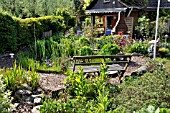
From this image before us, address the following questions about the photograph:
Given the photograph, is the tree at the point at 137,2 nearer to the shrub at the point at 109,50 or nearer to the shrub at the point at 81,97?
the shrub at the point at 109,50

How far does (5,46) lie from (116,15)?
11.1 metres

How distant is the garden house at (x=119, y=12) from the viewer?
18625 millimetres

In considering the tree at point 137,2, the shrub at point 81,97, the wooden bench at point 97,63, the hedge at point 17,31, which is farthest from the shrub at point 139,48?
the tree at point 137,2

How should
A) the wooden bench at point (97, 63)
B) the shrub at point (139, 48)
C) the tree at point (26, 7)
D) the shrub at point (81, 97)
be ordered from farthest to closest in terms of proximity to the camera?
the tree at point (26, 7), the shrub at point (139, 48), the wooden bench at point (97, 63), the shrub at point (81, 97)

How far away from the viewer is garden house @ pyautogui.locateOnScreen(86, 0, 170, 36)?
61.1 ft

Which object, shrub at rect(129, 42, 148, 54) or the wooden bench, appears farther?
shrub at rect(129, 42, 148, 54)

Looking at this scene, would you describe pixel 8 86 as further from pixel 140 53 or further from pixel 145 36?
pixel 145 36

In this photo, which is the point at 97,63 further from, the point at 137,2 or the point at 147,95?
the point at 137,2

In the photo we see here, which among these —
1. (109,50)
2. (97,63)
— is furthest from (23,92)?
(109,50)

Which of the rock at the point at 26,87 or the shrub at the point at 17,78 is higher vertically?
the shrub at the point at 17,78

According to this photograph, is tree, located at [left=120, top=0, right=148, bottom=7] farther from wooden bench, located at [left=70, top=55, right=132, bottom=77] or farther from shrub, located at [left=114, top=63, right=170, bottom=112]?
shrub, located at [left=114, top=63, right=170, bottom=112]

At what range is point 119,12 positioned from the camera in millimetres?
19156

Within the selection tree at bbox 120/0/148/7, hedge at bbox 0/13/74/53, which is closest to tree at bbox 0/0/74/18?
tree at bbox 120/0/148/7

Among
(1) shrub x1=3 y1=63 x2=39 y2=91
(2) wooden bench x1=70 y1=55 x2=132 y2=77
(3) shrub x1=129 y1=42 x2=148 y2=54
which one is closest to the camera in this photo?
(1) shrub x1=3 y1=63 x2=39 y2=91
